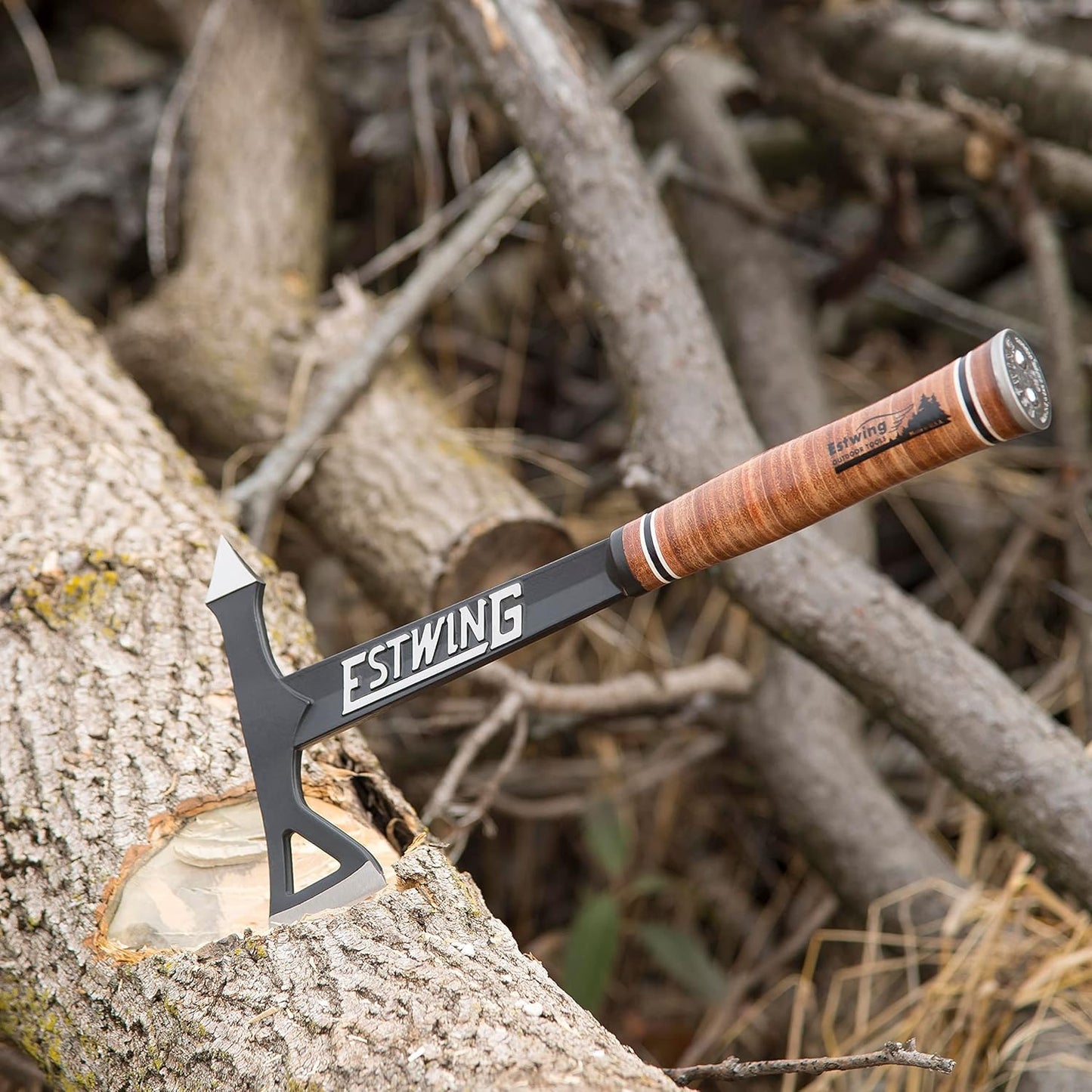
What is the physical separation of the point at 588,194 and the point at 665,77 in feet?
3.02

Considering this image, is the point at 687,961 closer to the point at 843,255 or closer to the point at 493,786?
the point at 493,786

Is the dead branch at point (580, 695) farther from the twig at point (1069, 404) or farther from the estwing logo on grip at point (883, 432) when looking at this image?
the estwing logo on grip at point (883, 432)

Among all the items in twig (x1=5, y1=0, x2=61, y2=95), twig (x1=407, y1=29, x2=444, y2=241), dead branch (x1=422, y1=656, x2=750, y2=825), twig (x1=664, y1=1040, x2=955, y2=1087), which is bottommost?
twig (x1=664, y1=1040, x2=955, y2=1087)

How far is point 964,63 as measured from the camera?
1695mm

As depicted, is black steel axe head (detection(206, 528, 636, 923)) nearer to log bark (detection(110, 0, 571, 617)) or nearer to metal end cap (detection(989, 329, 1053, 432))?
metal end cap (detection(989, 329, 1053, 432))

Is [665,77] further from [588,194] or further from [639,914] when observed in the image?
[639,914]

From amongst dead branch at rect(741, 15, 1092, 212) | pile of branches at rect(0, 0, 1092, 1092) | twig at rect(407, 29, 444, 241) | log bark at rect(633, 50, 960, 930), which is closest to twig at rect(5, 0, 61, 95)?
pile of branches at rect(0, 0, 1092, 1092)

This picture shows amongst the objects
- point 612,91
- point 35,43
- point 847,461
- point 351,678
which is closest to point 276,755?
point 351,678

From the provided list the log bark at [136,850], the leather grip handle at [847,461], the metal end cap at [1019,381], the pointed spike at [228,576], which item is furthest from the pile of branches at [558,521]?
the metal end cap at [1019,381]

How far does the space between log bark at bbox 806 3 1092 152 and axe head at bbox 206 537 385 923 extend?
1416mm

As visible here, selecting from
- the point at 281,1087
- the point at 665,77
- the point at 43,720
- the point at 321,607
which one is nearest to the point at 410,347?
the point at 321,607

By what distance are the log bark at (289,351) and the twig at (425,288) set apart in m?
0.06

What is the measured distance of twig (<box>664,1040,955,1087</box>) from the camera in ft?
2.60

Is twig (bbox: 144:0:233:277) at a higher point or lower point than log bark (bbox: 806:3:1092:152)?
higher
